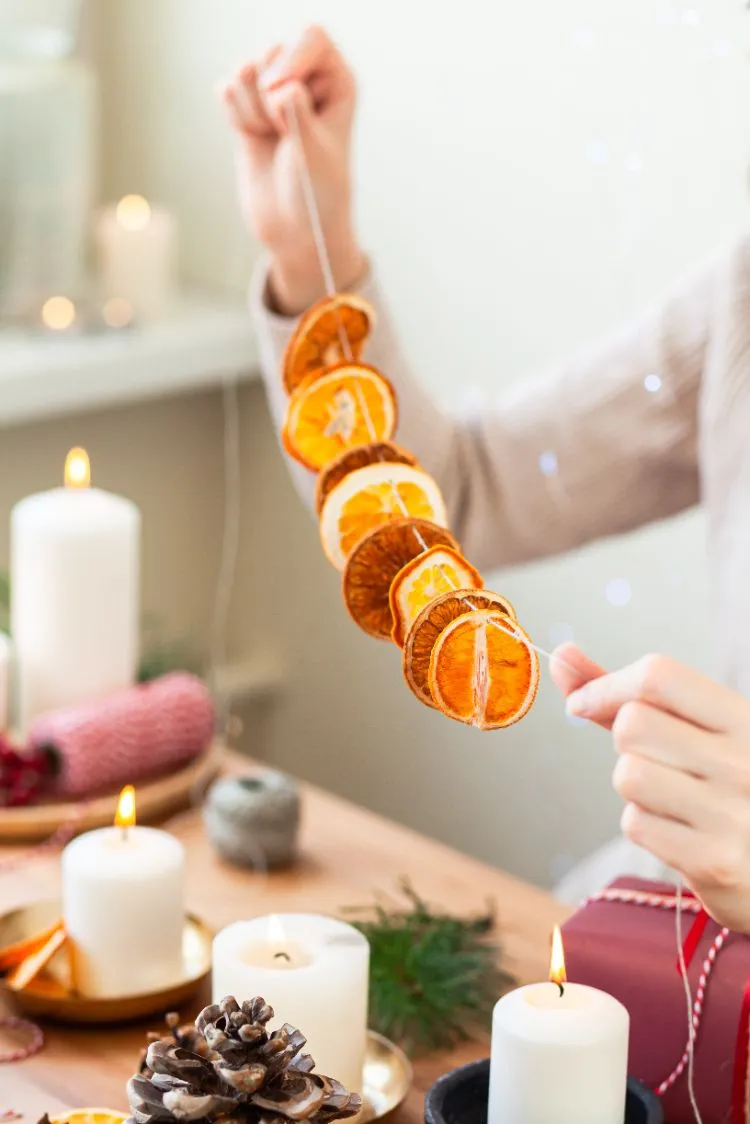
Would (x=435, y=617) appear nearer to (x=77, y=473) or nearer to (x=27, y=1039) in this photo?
(x=27, y=1039)

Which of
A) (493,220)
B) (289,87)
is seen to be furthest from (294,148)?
(493,220)

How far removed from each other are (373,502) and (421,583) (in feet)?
0.35

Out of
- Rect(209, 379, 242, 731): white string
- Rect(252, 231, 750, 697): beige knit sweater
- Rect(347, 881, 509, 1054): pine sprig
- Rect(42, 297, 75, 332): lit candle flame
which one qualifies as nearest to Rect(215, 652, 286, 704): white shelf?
Rect(209, 379, 242, 731): white string

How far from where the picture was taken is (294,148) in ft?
3.30

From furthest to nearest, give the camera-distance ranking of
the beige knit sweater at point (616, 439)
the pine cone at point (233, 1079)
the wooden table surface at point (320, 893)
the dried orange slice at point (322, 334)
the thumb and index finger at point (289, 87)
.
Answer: the beige knit sweater at point (616, 439) → the thumb and index finger at point (289, 87) → the dried orange slice at point (322, 334) → the wooden table surface at point (320, 893) → the pine cone at point (233, 1079)

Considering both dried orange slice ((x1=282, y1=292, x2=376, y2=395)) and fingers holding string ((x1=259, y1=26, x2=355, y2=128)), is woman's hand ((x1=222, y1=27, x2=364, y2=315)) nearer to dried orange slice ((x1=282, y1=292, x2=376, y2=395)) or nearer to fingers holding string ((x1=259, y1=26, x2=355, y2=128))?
fingers holding string ((x1=259, y1=26, x2=355, y2=128))

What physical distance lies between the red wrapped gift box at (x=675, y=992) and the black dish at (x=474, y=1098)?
2.1 inches

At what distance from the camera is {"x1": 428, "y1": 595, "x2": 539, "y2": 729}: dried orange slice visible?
604 mm

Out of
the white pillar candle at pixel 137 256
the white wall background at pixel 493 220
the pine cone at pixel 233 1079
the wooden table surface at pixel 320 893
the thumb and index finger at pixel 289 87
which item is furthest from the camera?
the white pillar candle at pixel 137 256

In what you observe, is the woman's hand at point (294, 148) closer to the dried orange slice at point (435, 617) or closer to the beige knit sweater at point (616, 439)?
the beige knit sweater at point (616, 439)

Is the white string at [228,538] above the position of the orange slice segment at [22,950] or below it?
above

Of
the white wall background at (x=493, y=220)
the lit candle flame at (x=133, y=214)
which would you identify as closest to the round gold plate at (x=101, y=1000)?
the white wall background at (x=493, y=220)

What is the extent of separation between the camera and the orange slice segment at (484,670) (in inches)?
23.8

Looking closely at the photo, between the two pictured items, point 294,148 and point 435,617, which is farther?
point 294,148
